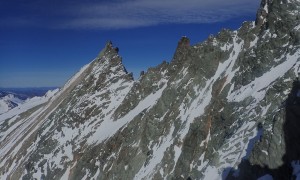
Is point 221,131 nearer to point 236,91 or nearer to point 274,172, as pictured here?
point 236,91

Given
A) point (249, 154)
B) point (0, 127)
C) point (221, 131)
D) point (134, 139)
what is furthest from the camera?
point (0, 127)

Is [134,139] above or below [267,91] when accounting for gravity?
below

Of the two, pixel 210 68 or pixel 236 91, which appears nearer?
pixel 236 91

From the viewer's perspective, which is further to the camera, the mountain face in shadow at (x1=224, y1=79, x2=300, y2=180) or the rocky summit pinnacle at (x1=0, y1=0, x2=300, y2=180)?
the rocky summit pinnacle at (x1=0, y1=0, x2=300, y2=180)

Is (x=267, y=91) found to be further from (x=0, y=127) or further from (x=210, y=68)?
(x=0, y=127)

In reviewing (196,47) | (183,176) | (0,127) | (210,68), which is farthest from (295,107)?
(0,127)

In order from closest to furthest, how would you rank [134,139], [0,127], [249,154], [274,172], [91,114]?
[274,172] < [249,154] < [134,139] < [91,114] < [0,127]

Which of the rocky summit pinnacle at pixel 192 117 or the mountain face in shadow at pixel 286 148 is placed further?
the rocky summit pinnacle at pixel 192 117

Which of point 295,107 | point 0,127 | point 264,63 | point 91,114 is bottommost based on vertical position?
point 0,127
